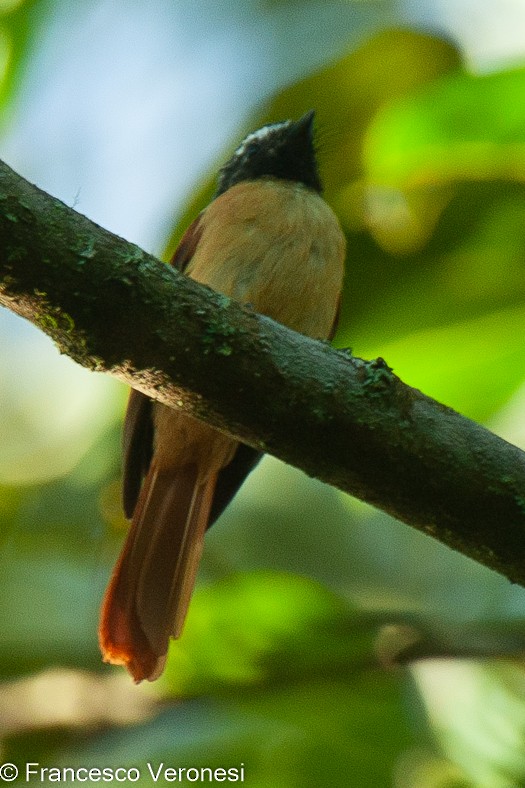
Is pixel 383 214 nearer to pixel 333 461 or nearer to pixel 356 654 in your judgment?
pixel 356 654

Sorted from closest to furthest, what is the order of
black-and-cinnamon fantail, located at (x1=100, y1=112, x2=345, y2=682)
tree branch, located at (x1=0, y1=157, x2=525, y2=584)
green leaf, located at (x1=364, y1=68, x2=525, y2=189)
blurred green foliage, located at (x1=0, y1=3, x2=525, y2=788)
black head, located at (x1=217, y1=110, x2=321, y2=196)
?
tree branch, located at (x1=0, y1=157, x2=525, y2=584) → green leaf, located at (x1=364, y1=68, x2=525, y2=189) → blurred green foliage, located at (x1=0, y1=3, x2=525, y2=788) → black-and-cinnamon fantail, located at (x1=100, y1=112, x2=345, y2=682) → black head, located at (x1=217, y1=110, x2=321, y2=196)

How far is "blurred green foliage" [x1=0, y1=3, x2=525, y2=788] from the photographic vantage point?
2.92m

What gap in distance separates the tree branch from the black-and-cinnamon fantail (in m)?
1.16

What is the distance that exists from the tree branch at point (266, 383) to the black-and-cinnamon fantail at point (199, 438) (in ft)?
3.82

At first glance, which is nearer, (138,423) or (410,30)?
(138,423)

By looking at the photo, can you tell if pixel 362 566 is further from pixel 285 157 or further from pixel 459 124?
pixel 459 124

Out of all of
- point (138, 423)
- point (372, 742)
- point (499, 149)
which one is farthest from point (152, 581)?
point (499, 149)

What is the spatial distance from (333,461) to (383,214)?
2.19m

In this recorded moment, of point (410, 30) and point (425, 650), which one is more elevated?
point (410, 30)

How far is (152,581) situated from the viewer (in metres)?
3.17

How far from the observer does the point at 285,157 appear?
13.0 feet

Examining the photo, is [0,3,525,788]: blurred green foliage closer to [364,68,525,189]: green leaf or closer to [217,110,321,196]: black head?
[364,68,525,189]: green leaf

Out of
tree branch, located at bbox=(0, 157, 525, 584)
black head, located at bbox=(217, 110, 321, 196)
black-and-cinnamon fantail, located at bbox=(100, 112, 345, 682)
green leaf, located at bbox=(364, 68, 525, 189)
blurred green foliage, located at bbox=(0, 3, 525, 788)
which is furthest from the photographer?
black head, located at bbox=(217, 110, 321, 196)

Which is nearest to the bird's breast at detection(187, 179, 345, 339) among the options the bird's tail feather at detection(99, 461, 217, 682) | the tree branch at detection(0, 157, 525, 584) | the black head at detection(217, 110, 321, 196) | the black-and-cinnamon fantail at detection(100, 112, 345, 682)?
the black-and-cinnamon fantail at detection(100, 112, 345, 682)
